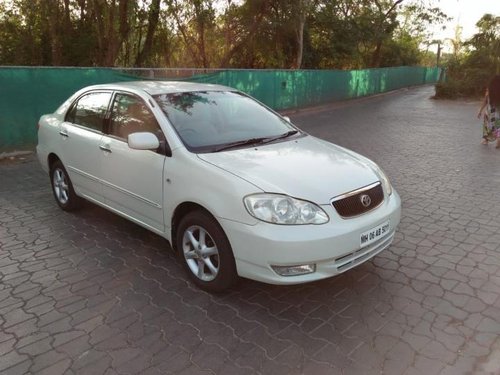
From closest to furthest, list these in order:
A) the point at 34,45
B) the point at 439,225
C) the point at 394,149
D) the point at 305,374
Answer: the point at 305,374
the point at 439,225
the point at 394,149
the point at 34,45

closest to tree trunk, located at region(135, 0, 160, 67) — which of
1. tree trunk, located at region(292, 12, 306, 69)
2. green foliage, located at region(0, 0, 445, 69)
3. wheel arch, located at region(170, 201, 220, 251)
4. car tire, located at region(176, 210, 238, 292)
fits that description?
green foliage, located at region(0, 0, 445, 69)

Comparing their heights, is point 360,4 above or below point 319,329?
above

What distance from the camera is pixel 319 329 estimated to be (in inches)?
120

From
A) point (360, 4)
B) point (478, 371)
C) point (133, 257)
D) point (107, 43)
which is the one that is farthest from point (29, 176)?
point (360, 4)

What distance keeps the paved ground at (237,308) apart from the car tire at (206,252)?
15cm

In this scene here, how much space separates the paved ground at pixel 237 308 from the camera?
274cm

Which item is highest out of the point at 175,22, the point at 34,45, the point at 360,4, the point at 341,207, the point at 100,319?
the point at 360,4

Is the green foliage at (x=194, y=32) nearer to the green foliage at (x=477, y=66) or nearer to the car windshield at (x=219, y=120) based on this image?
the green foliage at (x=477, y=66)

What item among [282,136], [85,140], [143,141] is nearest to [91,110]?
[85,140]

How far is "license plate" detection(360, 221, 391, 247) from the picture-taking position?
3215 mm

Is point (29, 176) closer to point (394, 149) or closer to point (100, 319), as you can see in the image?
point (100, 319)

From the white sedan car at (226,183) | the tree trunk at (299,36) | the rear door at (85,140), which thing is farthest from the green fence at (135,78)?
the white sedan car at (226,183)

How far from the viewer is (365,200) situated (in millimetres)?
3334

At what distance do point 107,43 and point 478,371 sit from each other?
52.4ft
